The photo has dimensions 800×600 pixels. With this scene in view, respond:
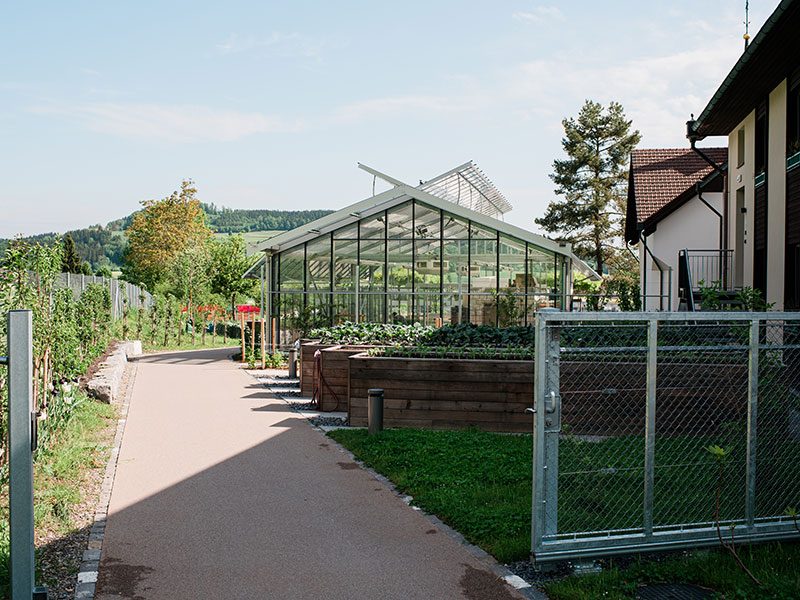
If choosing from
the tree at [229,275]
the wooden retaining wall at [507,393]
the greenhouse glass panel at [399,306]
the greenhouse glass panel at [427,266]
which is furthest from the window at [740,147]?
the tree at [229,275]

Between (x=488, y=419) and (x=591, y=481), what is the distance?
3767 millimetres

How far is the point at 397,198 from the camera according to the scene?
28.1 m

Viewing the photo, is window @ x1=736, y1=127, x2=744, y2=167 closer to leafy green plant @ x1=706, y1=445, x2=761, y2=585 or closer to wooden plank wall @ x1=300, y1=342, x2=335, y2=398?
wooden plank wall @ x1=300, y1=342, x2=335, y2=398

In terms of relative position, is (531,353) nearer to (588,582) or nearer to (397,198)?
(588,582)

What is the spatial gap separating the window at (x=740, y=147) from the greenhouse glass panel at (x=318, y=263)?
12.8m

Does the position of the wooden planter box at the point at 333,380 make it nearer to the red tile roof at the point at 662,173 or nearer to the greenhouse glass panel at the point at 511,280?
the greenhouse glass panel at the point at 511,280

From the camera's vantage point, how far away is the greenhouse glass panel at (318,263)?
28.6m

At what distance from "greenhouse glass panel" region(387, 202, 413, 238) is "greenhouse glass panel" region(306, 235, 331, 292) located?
2.07m

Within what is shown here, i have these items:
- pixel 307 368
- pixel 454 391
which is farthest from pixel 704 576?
pixel 307 368

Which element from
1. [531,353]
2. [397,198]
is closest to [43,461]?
[531,353]

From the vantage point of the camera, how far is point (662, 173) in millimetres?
32750

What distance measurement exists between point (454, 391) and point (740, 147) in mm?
12556

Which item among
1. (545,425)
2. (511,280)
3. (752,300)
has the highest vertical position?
(511,280)

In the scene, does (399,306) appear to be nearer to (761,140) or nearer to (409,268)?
(409,268)
